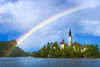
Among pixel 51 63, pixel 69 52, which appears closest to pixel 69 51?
pixel 69 52

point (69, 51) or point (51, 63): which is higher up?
point (69, 51)

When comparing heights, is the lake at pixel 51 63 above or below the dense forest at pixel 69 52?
below

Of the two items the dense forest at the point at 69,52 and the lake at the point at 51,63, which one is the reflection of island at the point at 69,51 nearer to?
the dense forest at the point at 69,52

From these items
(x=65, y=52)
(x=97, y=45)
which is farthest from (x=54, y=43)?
(x=97, y=45)

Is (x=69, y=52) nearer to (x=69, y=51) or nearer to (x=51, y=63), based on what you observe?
(x=69, y=51)

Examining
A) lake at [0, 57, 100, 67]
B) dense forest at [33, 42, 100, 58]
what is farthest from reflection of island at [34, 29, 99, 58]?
lake at [0, 57, 100, 67]

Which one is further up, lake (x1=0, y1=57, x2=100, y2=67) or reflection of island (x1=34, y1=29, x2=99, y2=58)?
reflection of island (x1=34, y1=29, x2=99, y2=58)

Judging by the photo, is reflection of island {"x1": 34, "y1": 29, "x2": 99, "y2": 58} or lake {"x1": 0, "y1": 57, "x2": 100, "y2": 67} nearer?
lake {"x1": 0, "y1": 57, "x2": 100, "y2": 67}

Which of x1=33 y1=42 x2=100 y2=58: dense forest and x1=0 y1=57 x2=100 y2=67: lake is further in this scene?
x1=33 y1=42 x2=100 y2=58: dense forest

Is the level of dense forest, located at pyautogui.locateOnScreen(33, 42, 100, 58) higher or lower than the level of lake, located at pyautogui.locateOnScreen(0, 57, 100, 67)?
higher

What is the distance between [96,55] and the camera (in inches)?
6009

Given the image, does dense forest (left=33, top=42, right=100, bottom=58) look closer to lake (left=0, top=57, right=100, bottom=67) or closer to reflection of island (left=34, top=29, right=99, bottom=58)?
reflection of island (left=34, top=29, right=99, bottom=58)

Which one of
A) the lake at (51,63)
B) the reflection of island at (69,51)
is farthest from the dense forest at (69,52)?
the lake at (51,63)

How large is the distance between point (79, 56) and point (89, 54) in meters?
9.10
